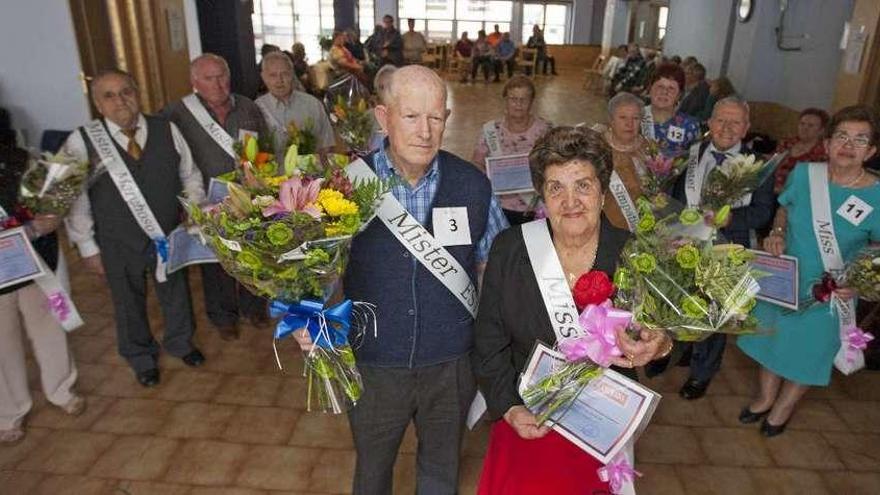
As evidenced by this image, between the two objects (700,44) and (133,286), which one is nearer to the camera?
(133,286)

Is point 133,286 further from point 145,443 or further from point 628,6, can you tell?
point 628,6

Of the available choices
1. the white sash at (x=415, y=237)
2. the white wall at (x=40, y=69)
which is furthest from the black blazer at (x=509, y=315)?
the white wall at (x=40, y=69)

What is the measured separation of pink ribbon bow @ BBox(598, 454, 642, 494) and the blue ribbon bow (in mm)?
801

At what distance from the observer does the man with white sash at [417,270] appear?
5.46 feet

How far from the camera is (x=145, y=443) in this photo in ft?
8.89

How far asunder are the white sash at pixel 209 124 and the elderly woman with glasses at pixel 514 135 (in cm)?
137

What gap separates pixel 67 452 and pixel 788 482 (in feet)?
10.3

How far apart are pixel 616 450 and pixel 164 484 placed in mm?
1920

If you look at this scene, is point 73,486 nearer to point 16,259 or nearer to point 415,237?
point 16,259

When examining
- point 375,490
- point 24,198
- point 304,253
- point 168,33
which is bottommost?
point 375,490

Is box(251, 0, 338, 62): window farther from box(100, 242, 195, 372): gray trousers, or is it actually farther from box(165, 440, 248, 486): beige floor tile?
box(165, 440, 248, 486): beige floor tile

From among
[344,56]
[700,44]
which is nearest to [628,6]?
[700,44]

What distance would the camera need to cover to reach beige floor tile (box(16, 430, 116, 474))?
256 centimetres

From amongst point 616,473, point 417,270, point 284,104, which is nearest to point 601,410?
point 616,473
